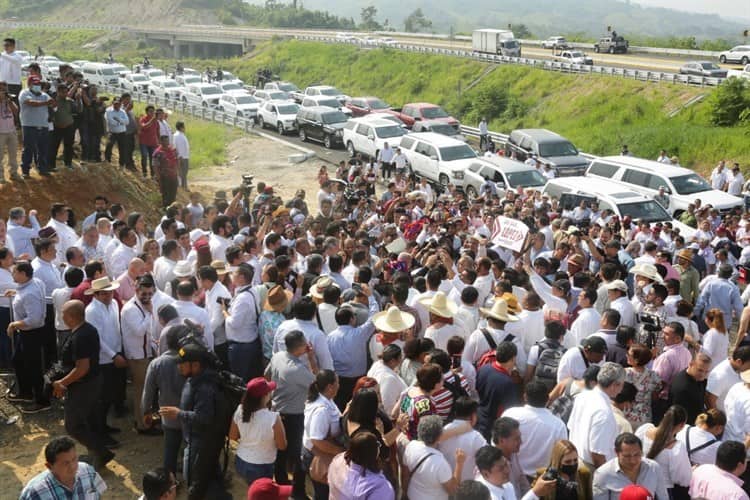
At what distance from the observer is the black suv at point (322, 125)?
3127 cm

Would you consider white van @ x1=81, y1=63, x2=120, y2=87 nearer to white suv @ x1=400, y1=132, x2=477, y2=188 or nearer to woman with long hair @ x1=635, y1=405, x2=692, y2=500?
white suv @ x1=400, y1=132, x2=477, y2=188

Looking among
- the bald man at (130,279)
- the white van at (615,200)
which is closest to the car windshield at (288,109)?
the white van at (615,200)

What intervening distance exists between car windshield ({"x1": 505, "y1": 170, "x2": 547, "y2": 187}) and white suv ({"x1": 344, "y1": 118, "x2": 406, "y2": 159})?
6970mm

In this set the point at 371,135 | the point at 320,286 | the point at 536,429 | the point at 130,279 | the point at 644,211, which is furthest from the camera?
the point at 371,135

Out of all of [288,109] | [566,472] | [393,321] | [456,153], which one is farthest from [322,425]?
[288,109]

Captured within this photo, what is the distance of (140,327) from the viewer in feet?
26.4

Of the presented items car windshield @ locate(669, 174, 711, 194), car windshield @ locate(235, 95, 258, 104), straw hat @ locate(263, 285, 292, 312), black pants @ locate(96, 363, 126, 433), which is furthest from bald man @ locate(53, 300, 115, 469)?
car windshield @ locate(235, 95, 258, 104)

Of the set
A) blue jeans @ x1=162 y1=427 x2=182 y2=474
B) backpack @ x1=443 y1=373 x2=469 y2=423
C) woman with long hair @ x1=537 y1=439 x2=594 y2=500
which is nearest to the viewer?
woman with long hair @ x1=537 y1=439 x2=594 y2=500

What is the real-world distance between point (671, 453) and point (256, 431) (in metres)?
3.39

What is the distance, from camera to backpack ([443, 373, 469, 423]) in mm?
6199

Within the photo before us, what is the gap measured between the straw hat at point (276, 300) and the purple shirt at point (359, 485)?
2.90 m

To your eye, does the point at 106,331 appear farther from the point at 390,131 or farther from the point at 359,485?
the point at 390,131

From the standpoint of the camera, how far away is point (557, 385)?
6.93 meters

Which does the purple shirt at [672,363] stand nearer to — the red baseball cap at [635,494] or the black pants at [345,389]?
the red baseball cap at [635,494]
